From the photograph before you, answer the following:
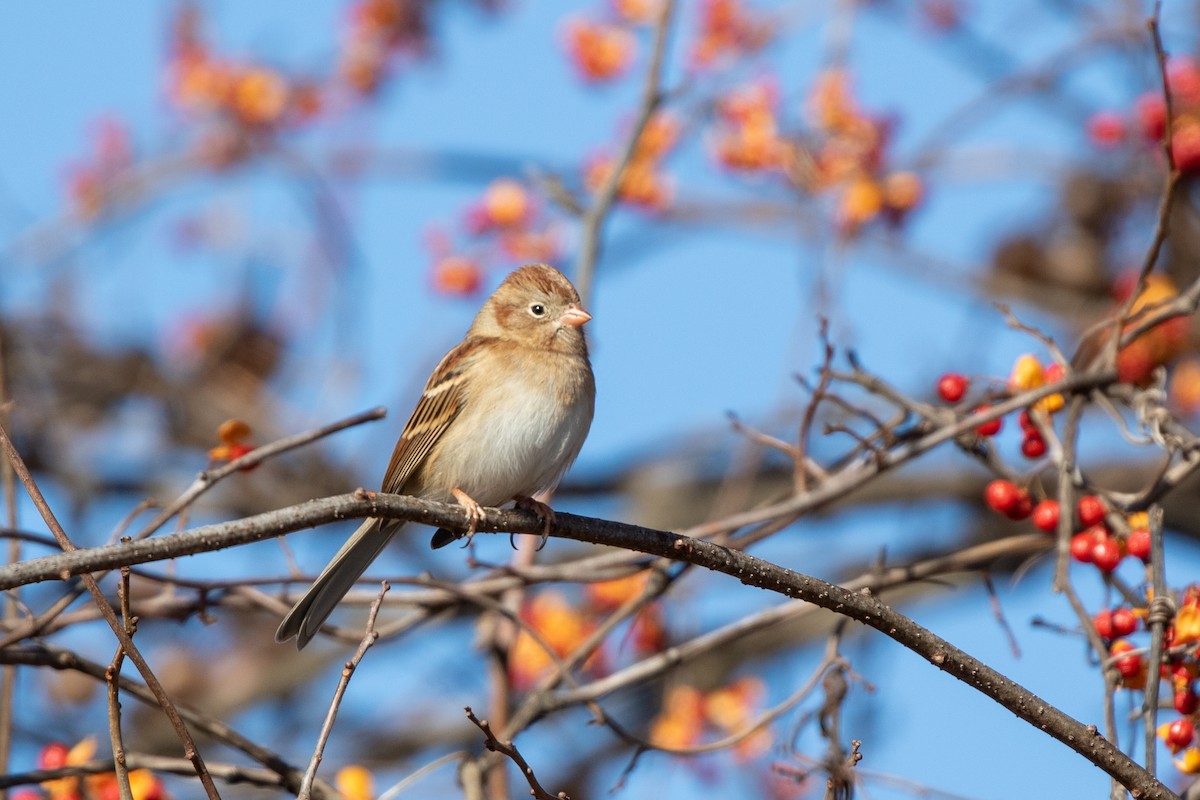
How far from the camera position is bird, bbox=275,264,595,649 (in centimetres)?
324

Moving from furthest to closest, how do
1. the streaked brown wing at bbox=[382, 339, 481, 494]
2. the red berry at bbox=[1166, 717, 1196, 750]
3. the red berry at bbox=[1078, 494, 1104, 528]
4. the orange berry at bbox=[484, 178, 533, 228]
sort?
1. the orange berry at bbox=[484, 178, 533, 228]
2. the streaked brown wing at bbox=[382, 339, 481, 494]
3. the red berry at bbox=[1078, 494, 1104, 528]
4. the red berry at bbox=[1166, 717, 1196, 750]

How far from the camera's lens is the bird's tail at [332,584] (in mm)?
3080

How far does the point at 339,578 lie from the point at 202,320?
4.68 metres

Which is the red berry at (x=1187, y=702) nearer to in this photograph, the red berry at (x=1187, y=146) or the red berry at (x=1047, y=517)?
the red berry at (x=1047, y=517)

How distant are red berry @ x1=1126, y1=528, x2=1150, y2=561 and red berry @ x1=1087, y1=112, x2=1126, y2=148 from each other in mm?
2660

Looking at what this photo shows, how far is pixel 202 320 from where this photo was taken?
7.50 m

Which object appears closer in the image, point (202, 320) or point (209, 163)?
point (209, 163)

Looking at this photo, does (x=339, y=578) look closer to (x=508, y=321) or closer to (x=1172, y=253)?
(x=508, y=321)

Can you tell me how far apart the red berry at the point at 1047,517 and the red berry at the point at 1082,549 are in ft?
0.33

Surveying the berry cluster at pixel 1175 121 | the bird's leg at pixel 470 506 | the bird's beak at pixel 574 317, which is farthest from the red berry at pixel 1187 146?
the bird's leg at pixel 470 506

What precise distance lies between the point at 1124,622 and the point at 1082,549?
0.23 m

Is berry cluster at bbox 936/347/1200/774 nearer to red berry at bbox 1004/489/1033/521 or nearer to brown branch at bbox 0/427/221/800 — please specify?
red berry at bbox 1004/489/1033/521

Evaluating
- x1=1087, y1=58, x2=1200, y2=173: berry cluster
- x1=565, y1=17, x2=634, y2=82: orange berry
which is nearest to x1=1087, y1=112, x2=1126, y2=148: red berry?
x1=1087, y1=58, x2=1200, y2=173: berry cluster

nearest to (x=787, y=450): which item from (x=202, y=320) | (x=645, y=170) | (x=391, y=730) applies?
(x=645, y=170)
